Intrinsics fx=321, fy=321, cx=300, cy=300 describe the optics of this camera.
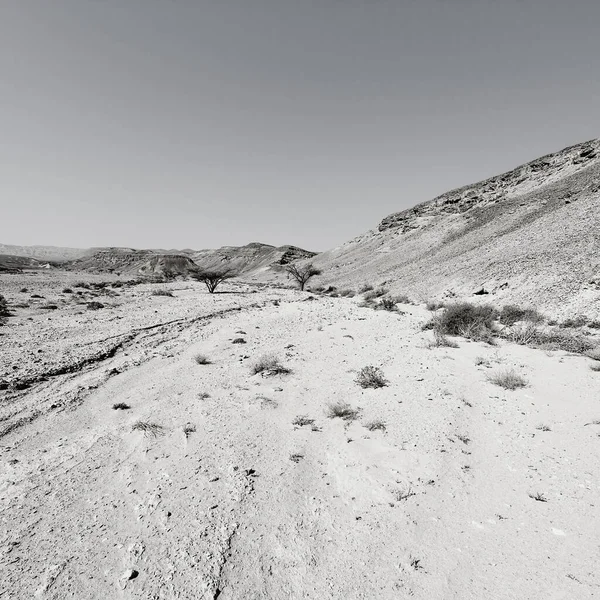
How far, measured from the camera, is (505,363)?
9445 mm

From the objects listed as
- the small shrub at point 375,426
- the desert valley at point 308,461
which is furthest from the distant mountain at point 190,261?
the small shrub at point 375,426

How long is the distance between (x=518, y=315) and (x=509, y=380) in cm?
784

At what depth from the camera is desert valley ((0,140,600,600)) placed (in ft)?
11.6

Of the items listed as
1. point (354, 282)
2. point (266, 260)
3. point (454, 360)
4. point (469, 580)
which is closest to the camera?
point (469, 580)

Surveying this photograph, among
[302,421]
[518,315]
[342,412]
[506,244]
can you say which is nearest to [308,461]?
[302,421]

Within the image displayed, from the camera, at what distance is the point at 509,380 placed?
313 inches

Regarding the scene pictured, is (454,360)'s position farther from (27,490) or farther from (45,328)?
(45,328)

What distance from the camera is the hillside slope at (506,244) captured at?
56.4 ft

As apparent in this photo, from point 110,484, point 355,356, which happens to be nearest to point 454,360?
point 355,356

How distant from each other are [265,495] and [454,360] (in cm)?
764

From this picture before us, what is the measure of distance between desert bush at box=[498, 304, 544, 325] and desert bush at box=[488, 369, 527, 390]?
6.52 m

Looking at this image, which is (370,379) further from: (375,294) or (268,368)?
(375,294)

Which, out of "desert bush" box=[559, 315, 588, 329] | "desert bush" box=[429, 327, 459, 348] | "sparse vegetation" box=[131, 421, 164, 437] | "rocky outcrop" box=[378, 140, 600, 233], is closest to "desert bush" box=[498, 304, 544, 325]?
"desert bush" box=[559, 315, 588, 329]

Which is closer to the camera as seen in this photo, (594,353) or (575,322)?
(594,353)
